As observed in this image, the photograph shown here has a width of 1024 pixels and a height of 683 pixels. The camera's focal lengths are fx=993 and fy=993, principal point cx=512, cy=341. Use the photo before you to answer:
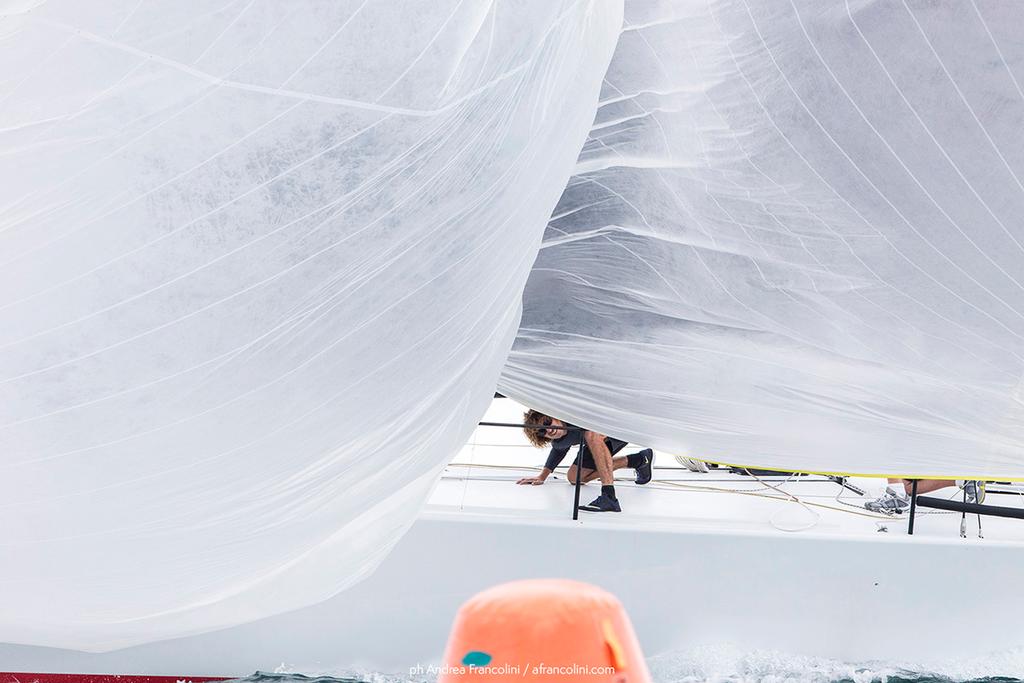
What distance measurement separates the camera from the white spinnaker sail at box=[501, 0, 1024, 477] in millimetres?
1733

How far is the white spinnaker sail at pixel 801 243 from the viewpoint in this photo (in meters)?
1.73

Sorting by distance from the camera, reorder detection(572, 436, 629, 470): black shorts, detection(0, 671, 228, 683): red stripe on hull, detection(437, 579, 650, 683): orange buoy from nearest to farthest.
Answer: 1. detection(437, 579, 650, 683): orange buoy
2. detection(0, 671, 228, 683): red stripe on hull
3. detection(572, 436, 629, 470): black shorts

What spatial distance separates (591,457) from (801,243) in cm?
197

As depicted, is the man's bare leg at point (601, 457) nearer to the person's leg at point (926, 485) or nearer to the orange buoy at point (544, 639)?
the person's leg at point (926, 485)

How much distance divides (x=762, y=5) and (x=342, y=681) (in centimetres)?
263

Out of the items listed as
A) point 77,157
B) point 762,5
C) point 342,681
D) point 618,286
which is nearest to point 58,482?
point 77,157

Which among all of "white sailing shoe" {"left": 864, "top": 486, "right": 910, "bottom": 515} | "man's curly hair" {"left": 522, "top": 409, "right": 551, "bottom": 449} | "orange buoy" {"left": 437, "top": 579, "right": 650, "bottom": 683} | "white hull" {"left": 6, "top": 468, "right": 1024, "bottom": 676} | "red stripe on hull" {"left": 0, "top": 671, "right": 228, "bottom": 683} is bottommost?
"red stripe on hull" {"left": 0, "top": 671, "right": 228, "bottom": 683}

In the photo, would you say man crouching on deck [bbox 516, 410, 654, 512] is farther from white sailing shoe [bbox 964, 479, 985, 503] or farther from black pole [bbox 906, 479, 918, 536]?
white sailing shoe [bbox 964, 479, 985, 503]

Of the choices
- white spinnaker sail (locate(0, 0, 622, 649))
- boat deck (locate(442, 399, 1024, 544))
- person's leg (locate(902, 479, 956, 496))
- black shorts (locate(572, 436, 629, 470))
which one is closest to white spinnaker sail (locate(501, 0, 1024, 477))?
white spinnaker sail (locate(0, 0, 622, 649))

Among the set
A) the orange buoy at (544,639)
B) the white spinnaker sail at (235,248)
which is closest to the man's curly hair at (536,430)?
the white spinnaker sail at (235,248)

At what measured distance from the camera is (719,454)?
91.7 inches

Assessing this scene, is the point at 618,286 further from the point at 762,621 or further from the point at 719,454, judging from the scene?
the point at 762,621

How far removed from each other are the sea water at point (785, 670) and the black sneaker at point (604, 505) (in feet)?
1.74

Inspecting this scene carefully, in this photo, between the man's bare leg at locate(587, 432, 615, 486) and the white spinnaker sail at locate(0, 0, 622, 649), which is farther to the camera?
the man's bare leg at locate(587, 432, 615, 486)
